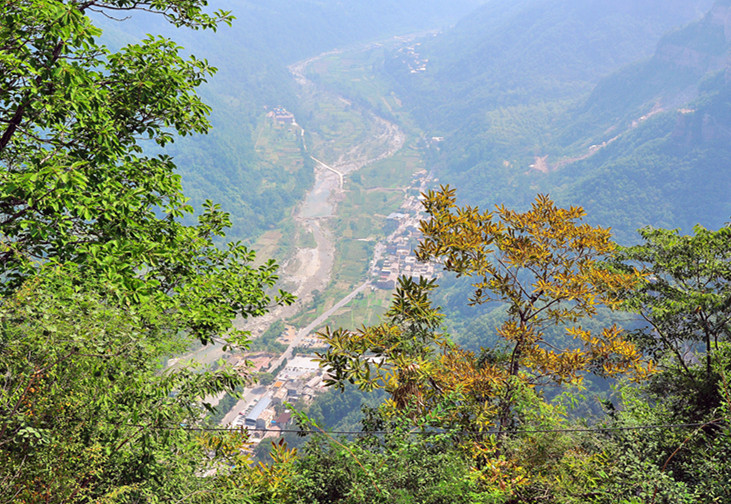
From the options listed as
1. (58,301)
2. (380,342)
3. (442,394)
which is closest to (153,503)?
(58,301)

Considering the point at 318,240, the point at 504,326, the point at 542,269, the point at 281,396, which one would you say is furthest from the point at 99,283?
the point at 318,240

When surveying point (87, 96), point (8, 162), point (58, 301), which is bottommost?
point (58, 301)

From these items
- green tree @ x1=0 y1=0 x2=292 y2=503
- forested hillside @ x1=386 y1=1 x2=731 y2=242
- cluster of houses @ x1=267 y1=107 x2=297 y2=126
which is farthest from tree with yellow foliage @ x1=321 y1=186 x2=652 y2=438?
cluster of houses @ x1=267 y1=107 x2=297 y2=126

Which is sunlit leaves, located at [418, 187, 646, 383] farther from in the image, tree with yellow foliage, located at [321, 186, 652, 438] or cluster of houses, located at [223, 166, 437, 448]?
cluster of houses, located at [223, 166, 437, 448]

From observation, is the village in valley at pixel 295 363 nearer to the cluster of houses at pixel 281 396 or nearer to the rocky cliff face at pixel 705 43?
the cluster of houses at pixel 281 396

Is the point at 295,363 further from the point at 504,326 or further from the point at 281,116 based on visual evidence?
the point at 281,116

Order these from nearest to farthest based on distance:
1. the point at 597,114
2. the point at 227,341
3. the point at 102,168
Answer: the point at 102,168 < the point at 227,341 < the point at 597,114

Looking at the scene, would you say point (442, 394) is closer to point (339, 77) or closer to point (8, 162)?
point (8, 162)

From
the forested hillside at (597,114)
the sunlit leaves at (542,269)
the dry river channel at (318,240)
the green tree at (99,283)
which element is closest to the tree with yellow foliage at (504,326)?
the sunlit leaves at (542,269)
